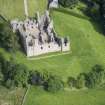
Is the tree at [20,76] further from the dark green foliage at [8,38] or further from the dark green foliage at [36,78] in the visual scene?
the dark green foliage at [8,38]

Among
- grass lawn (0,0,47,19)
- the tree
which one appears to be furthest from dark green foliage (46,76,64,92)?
grass lawn (0,0,47,19)

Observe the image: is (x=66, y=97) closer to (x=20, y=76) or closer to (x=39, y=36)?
(x=20, y=76)

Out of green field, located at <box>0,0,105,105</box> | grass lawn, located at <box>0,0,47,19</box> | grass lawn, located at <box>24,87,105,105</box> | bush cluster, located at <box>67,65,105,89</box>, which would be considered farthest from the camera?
grass lawn, located at <box>0,0,47,19</box>

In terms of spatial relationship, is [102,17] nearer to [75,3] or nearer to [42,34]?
[75,3]

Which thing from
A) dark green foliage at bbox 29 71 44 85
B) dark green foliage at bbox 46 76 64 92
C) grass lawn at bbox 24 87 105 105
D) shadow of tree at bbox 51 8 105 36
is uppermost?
shadow of tree at bbox 51 8 105 36

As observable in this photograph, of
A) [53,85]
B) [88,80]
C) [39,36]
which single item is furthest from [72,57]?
[53,85]

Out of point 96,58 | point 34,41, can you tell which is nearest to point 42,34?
point 34,41

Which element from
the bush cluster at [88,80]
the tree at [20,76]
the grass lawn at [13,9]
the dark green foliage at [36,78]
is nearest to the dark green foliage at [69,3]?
the grass lawn at [13,9]

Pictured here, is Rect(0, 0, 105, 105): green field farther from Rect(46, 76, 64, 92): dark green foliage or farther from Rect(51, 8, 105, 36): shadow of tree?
Rect(46, 76, 64, 92): dark green foliage
